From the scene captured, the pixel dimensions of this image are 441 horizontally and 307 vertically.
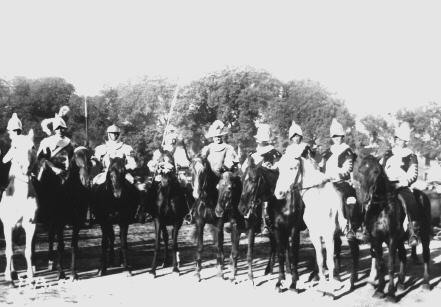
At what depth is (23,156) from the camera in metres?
9.15

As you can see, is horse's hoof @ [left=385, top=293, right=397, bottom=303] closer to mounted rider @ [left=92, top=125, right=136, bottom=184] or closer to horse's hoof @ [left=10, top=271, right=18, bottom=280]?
mounted rider @ [left=92, top=125, right=136, bottom=184]

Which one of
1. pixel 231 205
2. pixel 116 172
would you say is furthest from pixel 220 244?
pixel 116 172

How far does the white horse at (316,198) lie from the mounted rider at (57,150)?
4.41 metres

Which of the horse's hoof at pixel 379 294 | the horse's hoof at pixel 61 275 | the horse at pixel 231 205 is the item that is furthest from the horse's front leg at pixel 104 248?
the horse's hoof at pixel 379 294

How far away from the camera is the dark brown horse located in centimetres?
834

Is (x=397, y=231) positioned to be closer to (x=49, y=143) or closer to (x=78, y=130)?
(x=49, y=143)

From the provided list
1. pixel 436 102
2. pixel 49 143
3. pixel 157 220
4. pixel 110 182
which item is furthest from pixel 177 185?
pixel 436 102

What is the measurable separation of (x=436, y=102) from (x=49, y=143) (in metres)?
54.3

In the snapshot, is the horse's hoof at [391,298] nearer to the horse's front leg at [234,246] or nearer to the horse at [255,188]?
the horse at [255,188]

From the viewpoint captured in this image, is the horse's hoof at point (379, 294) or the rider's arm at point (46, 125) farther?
the rider's arm at point (46, 125)

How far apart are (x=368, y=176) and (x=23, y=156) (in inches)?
244

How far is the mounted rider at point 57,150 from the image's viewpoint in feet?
31.9

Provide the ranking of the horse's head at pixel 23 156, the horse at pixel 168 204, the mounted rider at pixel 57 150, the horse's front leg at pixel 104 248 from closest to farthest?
the horse's head at pixel 23 156
the mounted rider at pixel 57 150
the horse's front leg at pixel 104 248
the horse at pixel 168 204

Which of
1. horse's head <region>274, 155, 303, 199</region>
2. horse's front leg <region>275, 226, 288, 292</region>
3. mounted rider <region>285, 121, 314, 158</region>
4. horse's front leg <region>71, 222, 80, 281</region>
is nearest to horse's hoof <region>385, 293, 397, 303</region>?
horse's front leg <region>275, 226, 288, 292</region>
